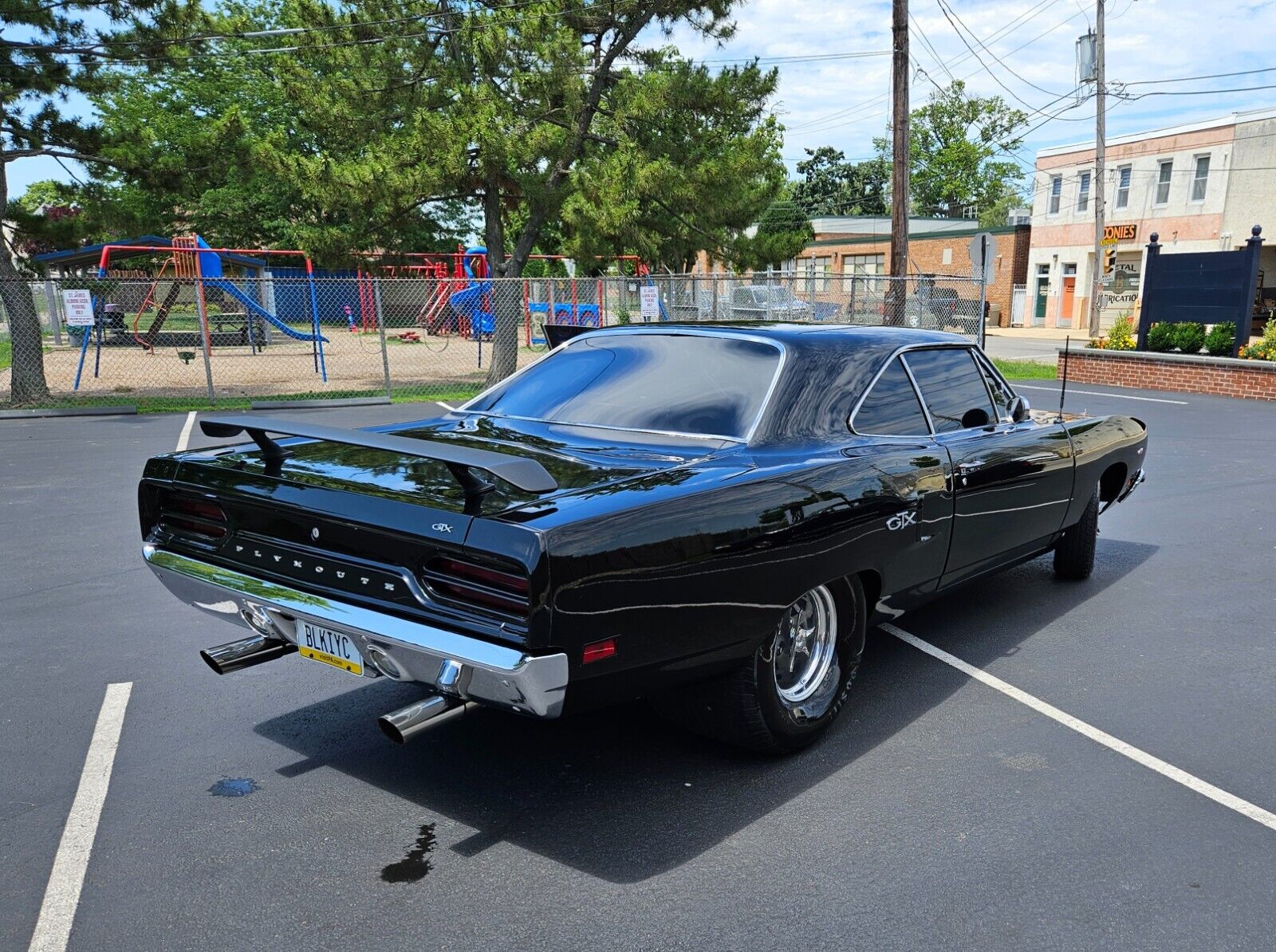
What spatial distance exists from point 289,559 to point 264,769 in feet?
2.79

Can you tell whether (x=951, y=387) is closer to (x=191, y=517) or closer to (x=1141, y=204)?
(x=191, y=517)

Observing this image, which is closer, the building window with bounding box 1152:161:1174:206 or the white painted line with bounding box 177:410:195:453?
the white painted line with bounding box 177:410:195:453

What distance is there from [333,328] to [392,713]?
40.6m

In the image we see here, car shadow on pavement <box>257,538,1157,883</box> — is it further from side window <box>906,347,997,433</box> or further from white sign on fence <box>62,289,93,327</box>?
white sign on fence <box>62,289,93,327</box>

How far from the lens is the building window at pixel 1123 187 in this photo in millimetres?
37625

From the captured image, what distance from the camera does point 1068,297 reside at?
1633 inches

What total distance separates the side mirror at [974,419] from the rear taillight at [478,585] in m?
2.65

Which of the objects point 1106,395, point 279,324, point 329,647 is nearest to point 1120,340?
point 1106,395

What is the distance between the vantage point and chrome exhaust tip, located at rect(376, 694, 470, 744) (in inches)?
111

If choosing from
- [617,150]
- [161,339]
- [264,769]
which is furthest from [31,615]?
[161,339]

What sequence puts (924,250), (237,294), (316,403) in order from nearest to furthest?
1. (316,403)
2. (237,294)
3. (924,250)

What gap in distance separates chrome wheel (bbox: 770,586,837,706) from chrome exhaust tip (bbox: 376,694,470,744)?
1232 mm

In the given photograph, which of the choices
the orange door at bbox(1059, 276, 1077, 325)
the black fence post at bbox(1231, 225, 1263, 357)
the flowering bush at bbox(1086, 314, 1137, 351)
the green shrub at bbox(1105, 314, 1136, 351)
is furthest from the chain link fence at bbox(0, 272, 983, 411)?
the orange door at bbox(1059, 276, 1077, 325)

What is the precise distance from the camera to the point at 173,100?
4241 centimetres
